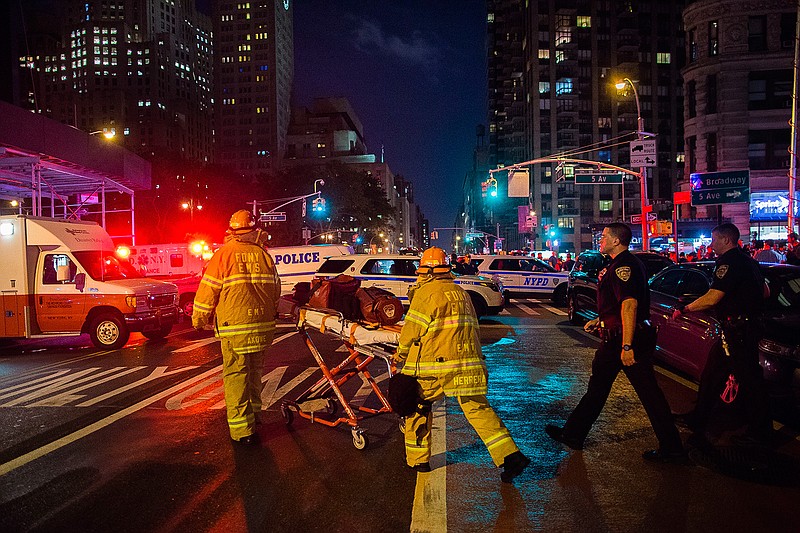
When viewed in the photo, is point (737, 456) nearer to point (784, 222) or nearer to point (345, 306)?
point (345, 306)

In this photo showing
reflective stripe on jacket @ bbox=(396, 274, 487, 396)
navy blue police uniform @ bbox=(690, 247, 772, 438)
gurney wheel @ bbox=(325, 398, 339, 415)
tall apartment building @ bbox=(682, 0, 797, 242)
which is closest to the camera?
reflective stripe on jacket @ bbox=(396, 274, 487, 396)

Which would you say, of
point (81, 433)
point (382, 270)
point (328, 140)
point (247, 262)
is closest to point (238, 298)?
point (247, 262)

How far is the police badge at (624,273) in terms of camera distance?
4895mm

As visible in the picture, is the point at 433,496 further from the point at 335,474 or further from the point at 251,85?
the point at 251,85

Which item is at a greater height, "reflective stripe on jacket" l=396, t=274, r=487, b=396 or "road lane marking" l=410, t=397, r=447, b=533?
"reflective stripe on jacket" l=396, t=274, r=487, b=396

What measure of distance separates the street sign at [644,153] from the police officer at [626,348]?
18.7 m

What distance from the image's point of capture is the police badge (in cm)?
489

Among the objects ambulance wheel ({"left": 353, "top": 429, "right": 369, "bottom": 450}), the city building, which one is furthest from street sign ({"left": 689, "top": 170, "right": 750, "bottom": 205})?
the city building

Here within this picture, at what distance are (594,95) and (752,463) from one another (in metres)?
91.6

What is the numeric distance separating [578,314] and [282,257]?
30.1 feet

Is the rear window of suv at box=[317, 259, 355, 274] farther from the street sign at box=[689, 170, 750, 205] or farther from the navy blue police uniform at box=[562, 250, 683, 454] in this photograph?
the street sign at box=[689, 170, 750, 205]

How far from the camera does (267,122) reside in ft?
544

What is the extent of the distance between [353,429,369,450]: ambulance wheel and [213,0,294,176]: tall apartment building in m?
161

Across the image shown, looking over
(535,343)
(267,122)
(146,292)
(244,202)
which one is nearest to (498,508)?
(535,343)
